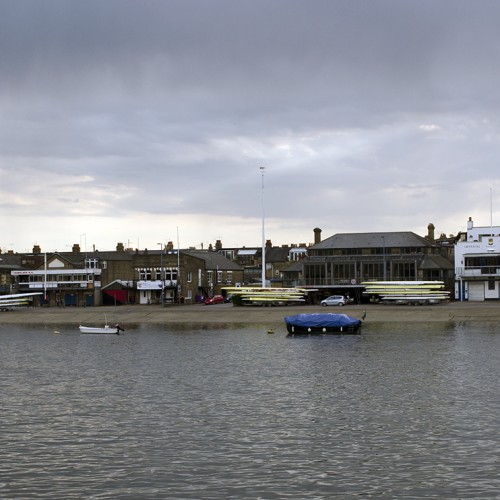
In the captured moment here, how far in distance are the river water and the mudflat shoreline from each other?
3295 cm

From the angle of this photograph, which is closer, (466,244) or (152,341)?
(152,341)

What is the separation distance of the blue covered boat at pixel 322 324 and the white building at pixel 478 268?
42.8 meters

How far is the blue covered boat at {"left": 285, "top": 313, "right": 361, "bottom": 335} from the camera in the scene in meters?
89.6

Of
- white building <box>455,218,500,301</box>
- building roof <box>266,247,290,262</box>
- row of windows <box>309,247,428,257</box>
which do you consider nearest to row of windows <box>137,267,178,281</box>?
row of windows <box>309,247,428,257</box>

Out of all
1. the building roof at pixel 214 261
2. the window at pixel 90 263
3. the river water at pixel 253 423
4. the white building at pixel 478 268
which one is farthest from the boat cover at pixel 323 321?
the window at pixel 90 263

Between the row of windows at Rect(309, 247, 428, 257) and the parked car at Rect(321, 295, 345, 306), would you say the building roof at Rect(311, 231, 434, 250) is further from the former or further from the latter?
the parked car at Rect(321, 295, 345, 306)

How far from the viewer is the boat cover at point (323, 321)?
8938cm

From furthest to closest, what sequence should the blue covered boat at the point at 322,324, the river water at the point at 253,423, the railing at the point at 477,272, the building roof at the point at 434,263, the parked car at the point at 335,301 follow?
the building roof at the point at 434,263 → the railing at the point at 477,272 → the parked car at the point at 335,301 → the blue covered boat at the point at 322,324 → the river water at the point at 253,423

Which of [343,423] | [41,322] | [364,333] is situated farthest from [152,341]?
[343,423]

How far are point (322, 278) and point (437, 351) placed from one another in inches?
2540

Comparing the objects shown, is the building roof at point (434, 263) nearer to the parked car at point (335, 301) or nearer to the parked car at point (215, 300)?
the parked car at point (335, 301)

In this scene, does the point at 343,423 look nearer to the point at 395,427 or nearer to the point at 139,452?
the point at 395,427

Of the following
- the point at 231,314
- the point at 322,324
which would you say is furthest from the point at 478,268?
the point at 322,324

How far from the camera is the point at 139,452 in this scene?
32812 millimetres
